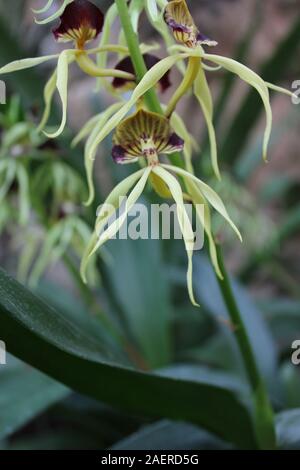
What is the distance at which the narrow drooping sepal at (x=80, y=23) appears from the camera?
410mm

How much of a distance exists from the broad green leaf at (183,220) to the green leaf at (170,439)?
9.4 inches

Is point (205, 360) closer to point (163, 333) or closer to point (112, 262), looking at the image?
point (163, 333)

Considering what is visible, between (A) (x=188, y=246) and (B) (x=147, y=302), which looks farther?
(B) (x=147, y=302)

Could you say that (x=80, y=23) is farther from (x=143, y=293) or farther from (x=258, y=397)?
(x=143, y=293)

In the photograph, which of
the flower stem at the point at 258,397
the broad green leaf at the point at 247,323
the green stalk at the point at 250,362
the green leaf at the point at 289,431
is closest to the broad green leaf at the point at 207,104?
the green stalk at the point at 250,362

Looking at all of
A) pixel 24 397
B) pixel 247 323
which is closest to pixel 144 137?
pixel 24 397

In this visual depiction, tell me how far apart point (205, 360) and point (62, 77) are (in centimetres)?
70

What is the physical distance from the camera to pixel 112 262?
1048 millimetres

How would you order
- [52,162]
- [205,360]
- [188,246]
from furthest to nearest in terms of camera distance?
[205,360], [52,162], [188,246]

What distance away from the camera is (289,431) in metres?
0.53

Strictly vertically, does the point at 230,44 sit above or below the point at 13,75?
above

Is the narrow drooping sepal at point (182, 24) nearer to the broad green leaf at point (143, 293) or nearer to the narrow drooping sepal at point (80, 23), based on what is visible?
the narrow drooping sepal at point (80, 23)

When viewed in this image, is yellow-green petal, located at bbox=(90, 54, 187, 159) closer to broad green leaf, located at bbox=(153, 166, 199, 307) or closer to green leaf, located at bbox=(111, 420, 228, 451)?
broad green leaf, located at bbox=(153, 166, 199, 307)
